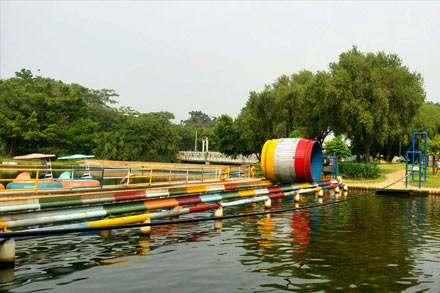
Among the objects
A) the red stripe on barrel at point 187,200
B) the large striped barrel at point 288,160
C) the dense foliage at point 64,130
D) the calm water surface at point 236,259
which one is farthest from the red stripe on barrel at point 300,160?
the dense foliage at point 64,130

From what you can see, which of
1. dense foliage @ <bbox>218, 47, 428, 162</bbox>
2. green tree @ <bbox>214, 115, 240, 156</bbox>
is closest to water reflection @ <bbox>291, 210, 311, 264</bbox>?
dense foliage @ <bbox>218, 47, 428, 162</bbox>

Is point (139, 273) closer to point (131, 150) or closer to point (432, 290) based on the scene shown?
point (432, 290)

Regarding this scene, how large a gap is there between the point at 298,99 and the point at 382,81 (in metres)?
16.9

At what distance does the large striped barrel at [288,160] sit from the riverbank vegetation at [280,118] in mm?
15040

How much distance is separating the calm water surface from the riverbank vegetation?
84.1ft

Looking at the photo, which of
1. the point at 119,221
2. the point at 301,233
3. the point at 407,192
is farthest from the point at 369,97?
the point at 119,221

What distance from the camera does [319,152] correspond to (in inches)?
950

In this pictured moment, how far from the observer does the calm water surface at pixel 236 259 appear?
6.72 metres

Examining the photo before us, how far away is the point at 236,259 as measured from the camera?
8.52 m

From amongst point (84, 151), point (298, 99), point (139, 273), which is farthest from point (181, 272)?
point (84, 151)

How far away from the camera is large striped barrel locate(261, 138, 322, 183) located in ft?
68.3

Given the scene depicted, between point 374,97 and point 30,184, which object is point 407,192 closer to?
point 374,97

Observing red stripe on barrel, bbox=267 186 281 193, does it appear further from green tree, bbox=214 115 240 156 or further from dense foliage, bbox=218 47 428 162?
green tree, bbox=214 115 240 156

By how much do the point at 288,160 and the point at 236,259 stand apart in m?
13.1
